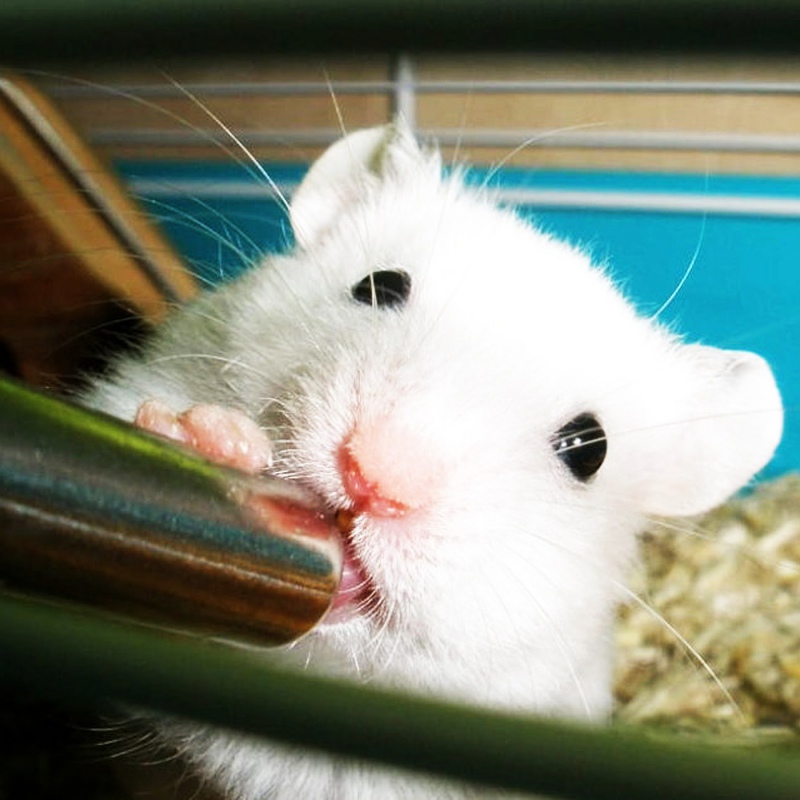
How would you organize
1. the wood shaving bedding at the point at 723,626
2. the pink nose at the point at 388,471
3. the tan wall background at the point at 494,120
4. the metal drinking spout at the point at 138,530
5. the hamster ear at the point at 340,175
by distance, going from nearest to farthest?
the metal drinking spout at the point at 138,530 → the pink nose at the point at 388,471 → the hamster ear at the point at 340,175 → the wood shaving bedding at the point at 723,626 → the tan wall background at the point at 494,120

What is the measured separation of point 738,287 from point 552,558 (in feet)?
3.09

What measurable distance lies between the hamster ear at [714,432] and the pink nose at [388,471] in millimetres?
530

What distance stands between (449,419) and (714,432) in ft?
1.92

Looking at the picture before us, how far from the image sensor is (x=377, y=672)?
3.23ft

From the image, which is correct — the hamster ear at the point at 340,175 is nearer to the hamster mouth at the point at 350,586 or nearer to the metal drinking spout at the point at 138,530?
the hamster mouth at the point at 350,586

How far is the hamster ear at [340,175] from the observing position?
145 centimetres

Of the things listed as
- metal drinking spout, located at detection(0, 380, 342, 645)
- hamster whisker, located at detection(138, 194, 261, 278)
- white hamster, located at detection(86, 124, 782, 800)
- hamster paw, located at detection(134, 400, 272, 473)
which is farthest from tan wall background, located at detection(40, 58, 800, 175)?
metal drinking spout, located at detection(0, 380, 342, 645)

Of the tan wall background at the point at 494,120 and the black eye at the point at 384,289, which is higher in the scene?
the tan wall background at the point at 494,120

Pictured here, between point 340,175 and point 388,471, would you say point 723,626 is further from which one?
point 388,471

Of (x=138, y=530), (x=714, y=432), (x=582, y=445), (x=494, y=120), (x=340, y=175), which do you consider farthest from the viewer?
(x=494, y=120)

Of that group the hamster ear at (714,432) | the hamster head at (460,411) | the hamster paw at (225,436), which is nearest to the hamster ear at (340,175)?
the hamster head at (460,411)

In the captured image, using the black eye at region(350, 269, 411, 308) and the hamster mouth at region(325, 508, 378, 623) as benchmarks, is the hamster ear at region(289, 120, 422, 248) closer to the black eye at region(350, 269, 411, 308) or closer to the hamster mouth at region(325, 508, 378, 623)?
the black eye at region(350, 269, 411, 308)

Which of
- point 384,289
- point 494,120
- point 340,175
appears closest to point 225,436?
point 384,289

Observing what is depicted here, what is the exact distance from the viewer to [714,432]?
1.36 meters
